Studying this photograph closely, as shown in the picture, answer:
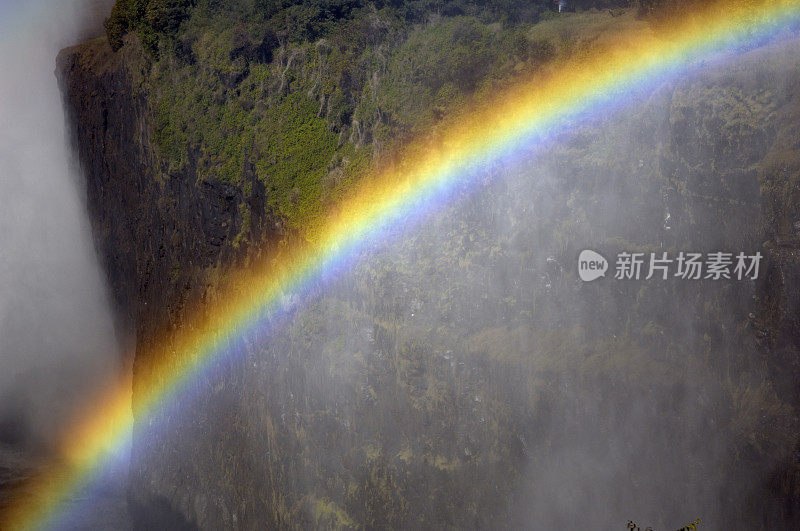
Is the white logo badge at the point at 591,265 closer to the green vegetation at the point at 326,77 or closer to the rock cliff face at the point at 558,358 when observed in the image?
the rock cliff face at the point at 558,358

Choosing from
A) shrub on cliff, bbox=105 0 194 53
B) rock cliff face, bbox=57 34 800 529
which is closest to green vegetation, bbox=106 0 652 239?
shrub on cliff, bbox=105 0 194 53

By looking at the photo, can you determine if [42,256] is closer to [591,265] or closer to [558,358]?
[558,358]

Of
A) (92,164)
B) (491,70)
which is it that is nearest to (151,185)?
(92,164)

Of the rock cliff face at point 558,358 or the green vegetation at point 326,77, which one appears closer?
the rock cliff face at point 558,358

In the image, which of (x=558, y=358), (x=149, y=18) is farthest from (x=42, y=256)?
(x=558, y=358)

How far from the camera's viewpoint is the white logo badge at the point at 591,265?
35.0 ft

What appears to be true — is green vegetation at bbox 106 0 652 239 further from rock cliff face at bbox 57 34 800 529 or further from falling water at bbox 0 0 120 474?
falling water at bbox 0 0 120 474

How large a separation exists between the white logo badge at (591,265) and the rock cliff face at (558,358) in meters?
0.20

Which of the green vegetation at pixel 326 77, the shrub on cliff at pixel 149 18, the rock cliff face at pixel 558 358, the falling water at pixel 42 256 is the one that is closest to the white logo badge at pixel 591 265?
the rock cliff face at pixel 558 358

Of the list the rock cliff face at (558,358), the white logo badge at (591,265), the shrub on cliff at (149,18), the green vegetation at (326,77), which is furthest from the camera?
the shrub on cliff at (149,18)

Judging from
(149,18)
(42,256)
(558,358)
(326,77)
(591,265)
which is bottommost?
(558,358)

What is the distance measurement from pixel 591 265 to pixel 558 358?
1.35 meters

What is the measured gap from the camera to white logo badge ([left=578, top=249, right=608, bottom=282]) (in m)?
10.7

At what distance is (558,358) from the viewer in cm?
1102
